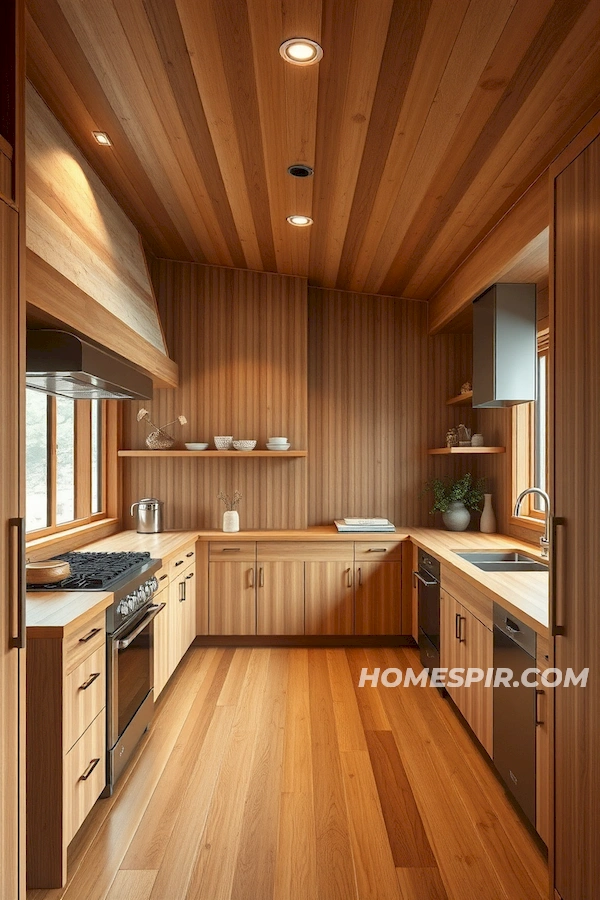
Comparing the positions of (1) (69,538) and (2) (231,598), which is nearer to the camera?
(1) (69,538)

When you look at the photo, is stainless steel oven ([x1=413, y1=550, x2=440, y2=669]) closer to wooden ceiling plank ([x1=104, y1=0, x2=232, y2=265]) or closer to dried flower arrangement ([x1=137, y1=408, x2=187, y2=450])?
dried flower arrangement ([x1=137, y1=408, x2=187, y2=450])

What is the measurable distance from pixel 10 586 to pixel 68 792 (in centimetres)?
88

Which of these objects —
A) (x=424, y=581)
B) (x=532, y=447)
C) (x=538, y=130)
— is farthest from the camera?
(x=532, y=447)

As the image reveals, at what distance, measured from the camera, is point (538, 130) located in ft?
7.39

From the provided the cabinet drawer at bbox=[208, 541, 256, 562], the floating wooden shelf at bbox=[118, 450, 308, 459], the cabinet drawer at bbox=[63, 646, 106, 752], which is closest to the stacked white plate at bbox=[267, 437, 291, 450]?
the floating wooden shelf at bbox=[118, 450, 308, 459]

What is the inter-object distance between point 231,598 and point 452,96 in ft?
11.2

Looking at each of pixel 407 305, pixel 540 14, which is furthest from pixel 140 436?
pixel 540 14

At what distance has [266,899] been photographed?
1.90 m

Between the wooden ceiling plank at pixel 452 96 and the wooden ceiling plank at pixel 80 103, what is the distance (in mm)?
1268

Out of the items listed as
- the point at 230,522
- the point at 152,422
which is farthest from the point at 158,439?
the point at 230,522

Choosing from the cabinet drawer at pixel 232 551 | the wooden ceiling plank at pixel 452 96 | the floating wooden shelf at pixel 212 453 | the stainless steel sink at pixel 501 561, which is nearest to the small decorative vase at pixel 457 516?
the stainless steel sink at pixel 501 561

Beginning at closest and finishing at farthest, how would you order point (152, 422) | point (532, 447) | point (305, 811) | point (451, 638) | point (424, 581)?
point (305, 811)
point (451, 638)
point (424, 581)
point (532, 447)
point (152, 422)

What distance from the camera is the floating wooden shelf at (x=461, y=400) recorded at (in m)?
4.38

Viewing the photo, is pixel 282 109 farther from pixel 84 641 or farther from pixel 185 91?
pixel 84 641
